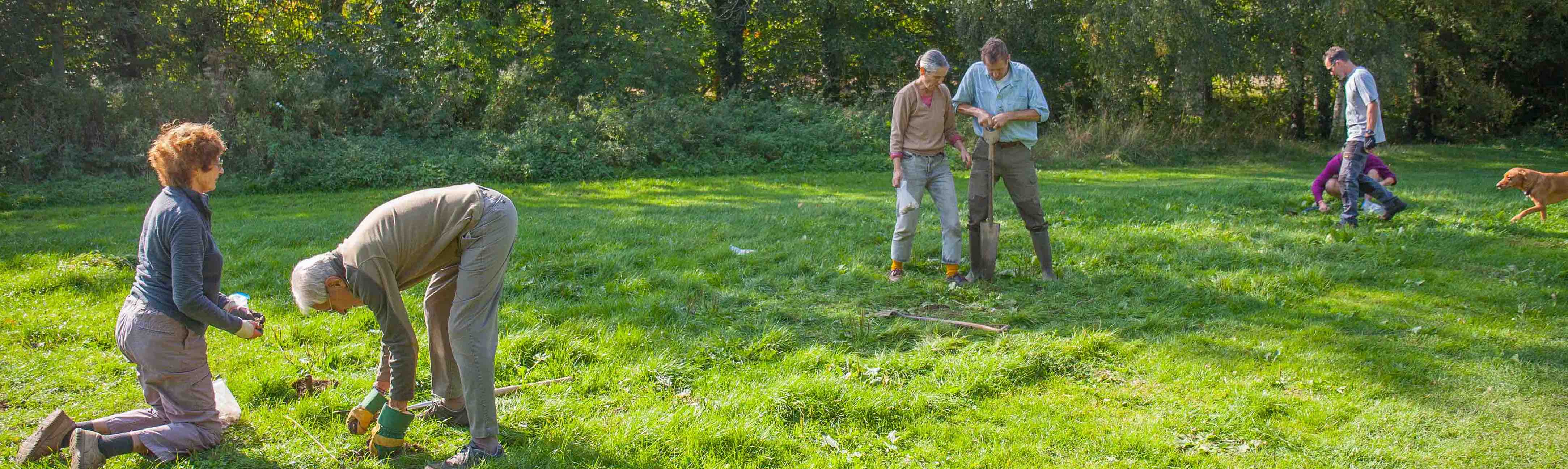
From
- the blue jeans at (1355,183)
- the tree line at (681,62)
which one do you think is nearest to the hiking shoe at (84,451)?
the blue jeans at (1355,183)

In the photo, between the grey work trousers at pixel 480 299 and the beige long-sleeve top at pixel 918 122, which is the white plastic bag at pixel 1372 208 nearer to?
the beige long-sleeve top at pixel 918 122

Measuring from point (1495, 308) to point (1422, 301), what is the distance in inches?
15.6

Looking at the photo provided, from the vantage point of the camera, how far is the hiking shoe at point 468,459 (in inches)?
154

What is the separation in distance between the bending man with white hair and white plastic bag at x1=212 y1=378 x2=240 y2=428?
35.8 inches

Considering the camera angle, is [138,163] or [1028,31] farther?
[1028,31]

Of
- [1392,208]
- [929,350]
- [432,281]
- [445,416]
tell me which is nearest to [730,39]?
[1392,208]

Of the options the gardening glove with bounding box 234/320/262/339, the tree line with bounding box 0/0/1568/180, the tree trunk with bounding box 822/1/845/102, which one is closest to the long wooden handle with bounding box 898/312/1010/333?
the gardening glove with bounding box 234/320/262/339

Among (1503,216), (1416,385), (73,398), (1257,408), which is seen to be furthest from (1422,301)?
(73,398)

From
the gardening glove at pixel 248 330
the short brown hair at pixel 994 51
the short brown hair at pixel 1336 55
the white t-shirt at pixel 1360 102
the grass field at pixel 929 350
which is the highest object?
the short brown hair at pixel 994 51

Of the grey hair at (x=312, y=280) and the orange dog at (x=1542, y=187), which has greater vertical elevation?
the grey hair at (x=312, y=280)

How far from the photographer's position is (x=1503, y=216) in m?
9.26

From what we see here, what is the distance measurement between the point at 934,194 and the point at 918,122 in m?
0.57

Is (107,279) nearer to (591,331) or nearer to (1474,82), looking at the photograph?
(591,331)

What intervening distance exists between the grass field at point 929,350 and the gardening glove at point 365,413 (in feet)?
0.48
